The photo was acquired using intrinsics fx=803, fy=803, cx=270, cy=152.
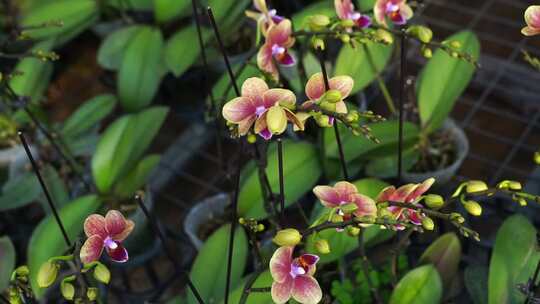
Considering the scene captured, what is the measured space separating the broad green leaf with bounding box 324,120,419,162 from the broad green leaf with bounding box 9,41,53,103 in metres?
0.57

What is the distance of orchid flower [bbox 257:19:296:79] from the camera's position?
0.98 metres

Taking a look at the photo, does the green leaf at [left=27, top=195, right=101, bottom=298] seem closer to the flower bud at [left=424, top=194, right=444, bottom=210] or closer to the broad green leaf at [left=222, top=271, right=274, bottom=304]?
the broad green leaf at [left=222, top=271, right=274, bottom=304]

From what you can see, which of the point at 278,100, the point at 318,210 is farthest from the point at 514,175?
the point at 278,100

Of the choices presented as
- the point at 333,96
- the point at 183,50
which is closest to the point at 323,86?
the point at 333,96

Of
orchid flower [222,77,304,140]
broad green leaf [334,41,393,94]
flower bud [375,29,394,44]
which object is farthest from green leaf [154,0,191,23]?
orchid flower [222,77,304,140]

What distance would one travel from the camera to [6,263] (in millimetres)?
1110

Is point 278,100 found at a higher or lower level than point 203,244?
higher

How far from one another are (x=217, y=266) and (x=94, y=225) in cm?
34

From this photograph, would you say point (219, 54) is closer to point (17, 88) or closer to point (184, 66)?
point (184, 66)

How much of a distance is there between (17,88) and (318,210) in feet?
2.13

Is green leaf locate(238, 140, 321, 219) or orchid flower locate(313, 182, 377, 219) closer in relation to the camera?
orchid flower locate(313, 182, 377, 219)

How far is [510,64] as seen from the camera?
167cm

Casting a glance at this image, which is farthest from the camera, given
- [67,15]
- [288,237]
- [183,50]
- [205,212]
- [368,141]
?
[67,15]

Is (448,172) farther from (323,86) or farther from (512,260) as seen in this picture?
(323,86)
